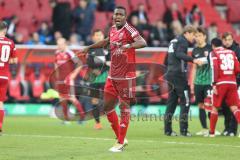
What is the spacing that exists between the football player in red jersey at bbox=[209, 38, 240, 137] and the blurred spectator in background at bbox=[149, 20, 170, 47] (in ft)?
29.9

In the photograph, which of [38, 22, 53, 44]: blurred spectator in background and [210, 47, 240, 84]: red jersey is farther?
[38, 22, 53, 44]: blurred spectator in background

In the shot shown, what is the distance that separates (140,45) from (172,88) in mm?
4203

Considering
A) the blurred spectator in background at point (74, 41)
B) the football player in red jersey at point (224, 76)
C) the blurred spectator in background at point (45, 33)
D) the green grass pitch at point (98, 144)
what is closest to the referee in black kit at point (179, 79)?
the green grass pitch at point (98, 144)

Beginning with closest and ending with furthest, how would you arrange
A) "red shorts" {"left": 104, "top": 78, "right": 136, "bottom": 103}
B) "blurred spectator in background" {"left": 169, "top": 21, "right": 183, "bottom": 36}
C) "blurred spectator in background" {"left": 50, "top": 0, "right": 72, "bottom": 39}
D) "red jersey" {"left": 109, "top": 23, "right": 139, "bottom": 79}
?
"red jersey" {"left": 109, "top": 23, "right": 139, "bottom": 79} < "red shorts" {"left": 104, "top": 78, "right": 136, "bottom": 103} < "blurred spectator in background" {"left": 50, "top": 0, "right": 72, "bottom": 39} < "blurred spectator in background" {"left": 169, "top": 21, "right": 183, "bottom": 36}

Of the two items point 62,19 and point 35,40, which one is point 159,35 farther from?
point 35,40

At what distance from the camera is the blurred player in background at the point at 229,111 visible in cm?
1561

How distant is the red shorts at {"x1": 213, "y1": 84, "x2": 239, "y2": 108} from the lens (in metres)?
15.1

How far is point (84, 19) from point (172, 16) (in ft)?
10.4

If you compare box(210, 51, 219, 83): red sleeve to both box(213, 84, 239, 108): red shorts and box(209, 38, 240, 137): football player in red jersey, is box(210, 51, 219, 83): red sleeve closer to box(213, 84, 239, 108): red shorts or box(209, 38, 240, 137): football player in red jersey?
box(209, 38, 240, 137): football player in red jersey

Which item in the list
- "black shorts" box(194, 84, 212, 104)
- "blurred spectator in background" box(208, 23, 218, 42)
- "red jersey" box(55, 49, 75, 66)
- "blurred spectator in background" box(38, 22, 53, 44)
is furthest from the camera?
"blurred spectator in background" box(208, 23, 218, 42)

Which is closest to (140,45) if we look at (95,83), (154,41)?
(95,83)

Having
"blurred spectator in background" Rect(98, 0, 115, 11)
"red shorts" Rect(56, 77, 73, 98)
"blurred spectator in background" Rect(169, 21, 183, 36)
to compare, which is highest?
"blurred spectator in background" Rect(98, 0, 115, 11)

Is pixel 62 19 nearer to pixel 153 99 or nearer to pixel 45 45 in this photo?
pixel 45 45

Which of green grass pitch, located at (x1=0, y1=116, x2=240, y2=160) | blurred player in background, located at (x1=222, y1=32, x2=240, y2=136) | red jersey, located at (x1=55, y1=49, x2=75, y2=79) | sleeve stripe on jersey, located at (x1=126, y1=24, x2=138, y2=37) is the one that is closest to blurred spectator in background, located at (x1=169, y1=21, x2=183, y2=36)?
red jersey, located at (x1=55, y1=49, x2=75, y2=79)
